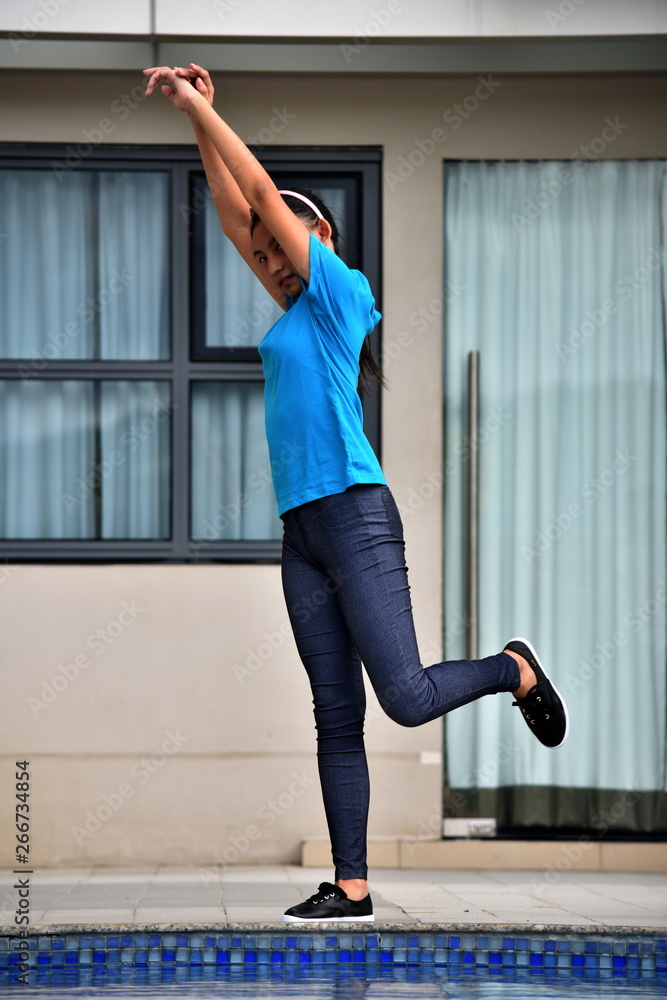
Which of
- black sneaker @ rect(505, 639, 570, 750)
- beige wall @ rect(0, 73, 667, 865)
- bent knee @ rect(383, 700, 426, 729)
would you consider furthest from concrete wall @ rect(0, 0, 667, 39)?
bent knee @ rect(383, 700, 426, 729)

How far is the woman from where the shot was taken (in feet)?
8.52

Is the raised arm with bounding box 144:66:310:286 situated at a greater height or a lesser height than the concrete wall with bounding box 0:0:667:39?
lesser

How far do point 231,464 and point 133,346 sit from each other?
55cm

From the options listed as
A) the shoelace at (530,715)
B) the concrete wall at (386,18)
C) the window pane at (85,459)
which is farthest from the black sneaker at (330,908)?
the concrete wall at (386,18)

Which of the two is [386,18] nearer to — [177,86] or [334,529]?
[177,86]

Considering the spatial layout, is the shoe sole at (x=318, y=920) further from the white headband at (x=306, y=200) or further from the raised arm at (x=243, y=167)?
the white headband at (x=306, y=200)

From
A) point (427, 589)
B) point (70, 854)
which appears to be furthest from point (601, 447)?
point (70, 854)

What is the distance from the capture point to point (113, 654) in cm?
427

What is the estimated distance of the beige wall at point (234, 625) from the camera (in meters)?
4.22

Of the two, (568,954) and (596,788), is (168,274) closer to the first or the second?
(596,788)

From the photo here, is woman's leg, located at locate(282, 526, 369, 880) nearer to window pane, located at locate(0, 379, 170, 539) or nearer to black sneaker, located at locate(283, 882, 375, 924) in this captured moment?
black sneaker, located at locate(283, 882, 375, 924)

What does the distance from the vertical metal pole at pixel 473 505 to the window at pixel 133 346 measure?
35cm

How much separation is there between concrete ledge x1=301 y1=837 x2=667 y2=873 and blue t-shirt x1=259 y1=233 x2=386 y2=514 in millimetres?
1959

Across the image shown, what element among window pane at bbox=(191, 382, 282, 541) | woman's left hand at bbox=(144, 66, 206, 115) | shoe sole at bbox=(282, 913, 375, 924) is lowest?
shoe sole at bbox=(282, 913, 375, 924)
